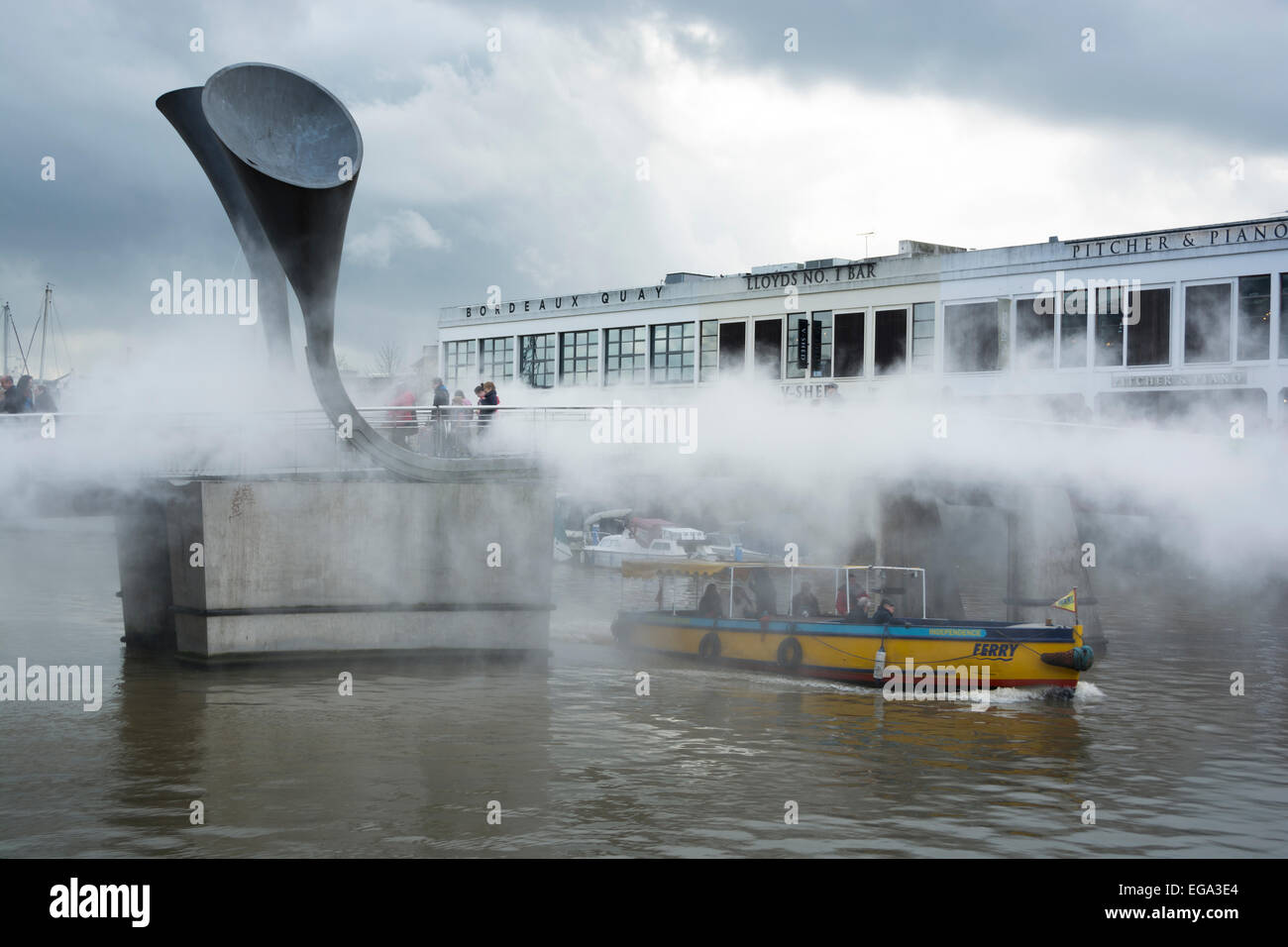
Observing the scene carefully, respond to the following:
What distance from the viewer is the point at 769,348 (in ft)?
203

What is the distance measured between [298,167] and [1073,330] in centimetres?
3576

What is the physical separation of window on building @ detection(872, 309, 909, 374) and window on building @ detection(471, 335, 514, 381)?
2458 centimetres

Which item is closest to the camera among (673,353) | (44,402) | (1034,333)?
(44,402)

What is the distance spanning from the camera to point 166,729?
21.0 metres

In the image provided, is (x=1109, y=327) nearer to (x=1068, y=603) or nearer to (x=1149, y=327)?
(x=1149, y=327)

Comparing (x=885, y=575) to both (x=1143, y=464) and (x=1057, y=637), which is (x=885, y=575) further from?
(x=1143, y=464)

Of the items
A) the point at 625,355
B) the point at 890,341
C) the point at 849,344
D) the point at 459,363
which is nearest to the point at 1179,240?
the point at 890,341

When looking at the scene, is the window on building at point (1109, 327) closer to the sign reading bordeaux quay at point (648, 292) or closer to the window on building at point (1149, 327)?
the window on building at point (1149, 327)

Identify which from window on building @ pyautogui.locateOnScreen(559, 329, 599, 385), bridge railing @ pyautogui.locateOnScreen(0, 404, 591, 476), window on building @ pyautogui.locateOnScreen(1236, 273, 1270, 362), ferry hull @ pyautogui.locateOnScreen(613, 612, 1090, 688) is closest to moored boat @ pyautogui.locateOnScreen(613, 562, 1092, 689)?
ferry hull @ pyautogui.locateOnScreen(613, 612, 1090, 688)

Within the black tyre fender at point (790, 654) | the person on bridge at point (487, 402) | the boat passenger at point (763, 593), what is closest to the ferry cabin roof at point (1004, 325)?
the boat passenger at point (763, 593)

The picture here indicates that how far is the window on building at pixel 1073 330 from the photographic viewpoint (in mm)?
52219

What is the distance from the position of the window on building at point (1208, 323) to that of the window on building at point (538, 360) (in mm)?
33220

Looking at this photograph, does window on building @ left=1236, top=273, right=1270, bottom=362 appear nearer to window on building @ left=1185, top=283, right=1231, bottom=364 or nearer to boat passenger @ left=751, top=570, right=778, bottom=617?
window on building @ left=1185, top=283, right=1231, bottom=364
